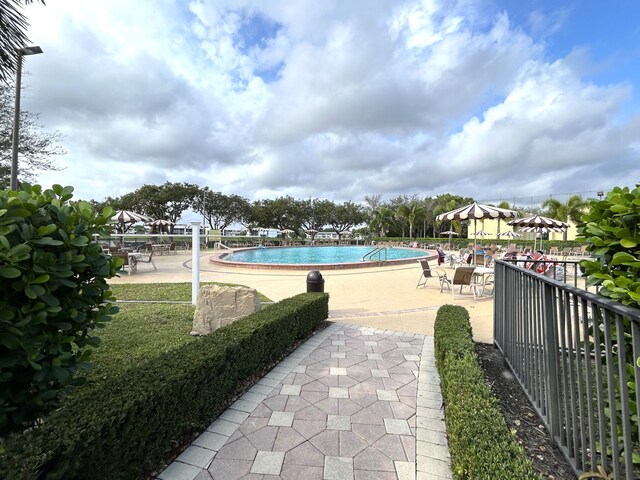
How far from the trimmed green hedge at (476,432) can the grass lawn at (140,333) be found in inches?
96.0

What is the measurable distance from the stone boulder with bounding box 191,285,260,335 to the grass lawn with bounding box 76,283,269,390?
25cm

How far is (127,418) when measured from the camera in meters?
1.61

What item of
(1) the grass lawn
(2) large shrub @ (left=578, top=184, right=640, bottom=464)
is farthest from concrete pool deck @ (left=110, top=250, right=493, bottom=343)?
(2) large shrub @ (left=578, top=184, right=640, bottom=464)

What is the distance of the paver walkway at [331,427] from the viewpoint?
192 cm

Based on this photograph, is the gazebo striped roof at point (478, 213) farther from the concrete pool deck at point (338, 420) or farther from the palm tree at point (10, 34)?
the palm tree at point (10, 34)

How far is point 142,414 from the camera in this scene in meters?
1.70

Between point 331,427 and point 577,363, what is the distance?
1651 mm

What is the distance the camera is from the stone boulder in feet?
14.2

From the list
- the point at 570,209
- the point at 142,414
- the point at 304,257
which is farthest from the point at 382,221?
the point at 142,414

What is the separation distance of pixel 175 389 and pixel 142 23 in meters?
6.62

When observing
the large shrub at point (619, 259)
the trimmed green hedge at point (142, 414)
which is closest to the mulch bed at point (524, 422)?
the large shrub at point (619, 259)

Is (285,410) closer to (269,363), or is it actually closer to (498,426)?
(269,363)

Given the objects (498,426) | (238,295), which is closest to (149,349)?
(238,295)

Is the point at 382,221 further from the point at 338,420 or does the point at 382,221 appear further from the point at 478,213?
the point at 338,420
